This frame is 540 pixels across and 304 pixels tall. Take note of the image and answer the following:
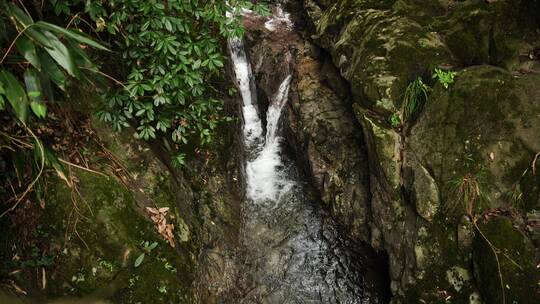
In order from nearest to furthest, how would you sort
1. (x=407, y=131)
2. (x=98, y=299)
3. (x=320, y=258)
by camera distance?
(x=98, y=299) → (x=407, y=131) → (x=320, y=258)

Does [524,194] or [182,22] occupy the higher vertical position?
[182,22]

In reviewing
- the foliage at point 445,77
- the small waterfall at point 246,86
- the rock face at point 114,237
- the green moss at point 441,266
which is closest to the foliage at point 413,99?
the foliage at point 445,77

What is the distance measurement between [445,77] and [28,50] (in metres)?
4.83

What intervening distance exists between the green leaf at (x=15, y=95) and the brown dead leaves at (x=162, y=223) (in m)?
2.58

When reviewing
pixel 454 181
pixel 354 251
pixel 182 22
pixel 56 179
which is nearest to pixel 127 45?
pixel 182 22

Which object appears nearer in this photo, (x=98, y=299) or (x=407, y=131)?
(x=98, y=299)

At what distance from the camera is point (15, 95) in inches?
65.9

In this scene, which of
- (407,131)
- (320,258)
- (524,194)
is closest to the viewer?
(524,194)

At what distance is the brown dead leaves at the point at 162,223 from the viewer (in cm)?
407

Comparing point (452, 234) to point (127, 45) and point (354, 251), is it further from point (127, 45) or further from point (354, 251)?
point (127, 45)

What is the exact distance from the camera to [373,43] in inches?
235

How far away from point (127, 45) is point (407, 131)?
12.6 ft

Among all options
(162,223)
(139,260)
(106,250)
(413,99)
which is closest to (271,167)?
(413,99)

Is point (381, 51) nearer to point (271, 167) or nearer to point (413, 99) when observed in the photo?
point (413, 99)
